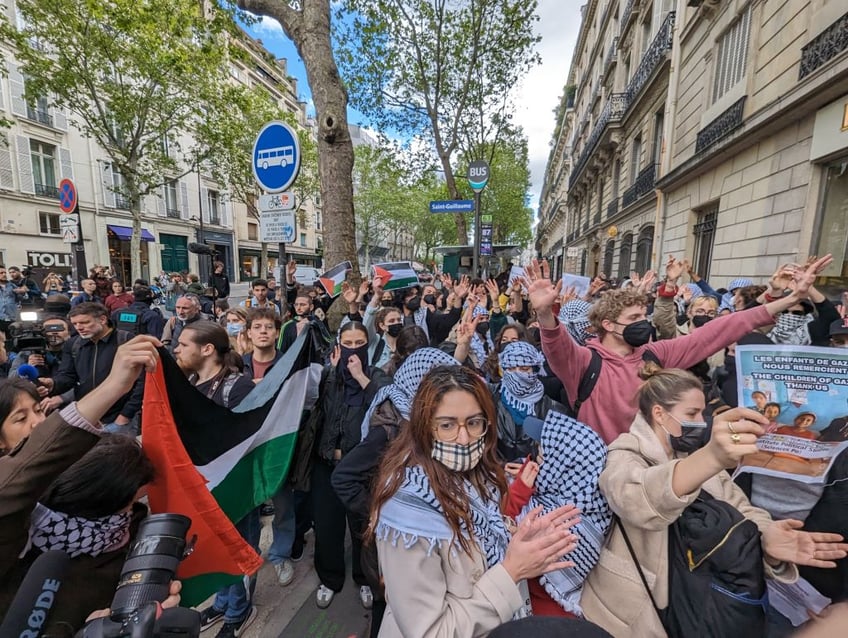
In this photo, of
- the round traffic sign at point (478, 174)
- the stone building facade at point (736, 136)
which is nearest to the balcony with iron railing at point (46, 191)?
the round traffic sign at point (478, 174)

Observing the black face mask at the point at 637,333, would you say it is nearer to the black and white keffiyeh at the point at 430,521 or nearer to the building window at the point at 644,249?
the black and white keffiyeh at the point at 430,521

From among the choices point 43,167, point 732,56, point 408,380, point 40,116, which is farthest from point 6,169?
point 732,56

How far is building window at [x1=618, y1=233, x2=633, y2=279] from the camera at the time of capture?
1609 centimetres

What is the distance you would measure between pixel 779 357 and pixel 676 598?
38.7 inches

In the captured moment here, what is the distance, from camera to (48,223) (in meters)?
21.1

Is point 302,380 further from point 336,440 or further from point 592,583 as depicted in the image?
point 592,583

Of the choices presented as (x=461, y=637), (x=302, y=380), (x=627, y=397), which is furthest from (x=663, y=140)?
(x=461, y=637)

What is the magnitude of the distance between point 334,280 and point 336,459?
97.7 inches

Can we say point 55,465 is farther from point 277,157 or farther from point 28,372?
point 277,157

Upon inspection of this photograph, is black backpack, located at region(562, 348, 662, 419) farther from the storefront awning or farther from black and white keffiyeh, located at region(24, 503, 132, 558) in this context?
the storefront awning

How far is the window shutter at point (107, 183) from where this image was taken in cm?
2336

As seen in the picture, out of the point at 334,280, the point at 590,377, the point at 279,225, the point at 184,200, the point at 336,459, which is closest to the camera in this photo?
the point at 590,377

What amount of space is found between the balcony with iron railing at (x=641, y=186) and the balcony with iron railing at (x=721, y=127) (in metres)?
2.95

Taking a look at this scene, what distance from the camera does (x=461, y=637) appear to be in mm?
1111
